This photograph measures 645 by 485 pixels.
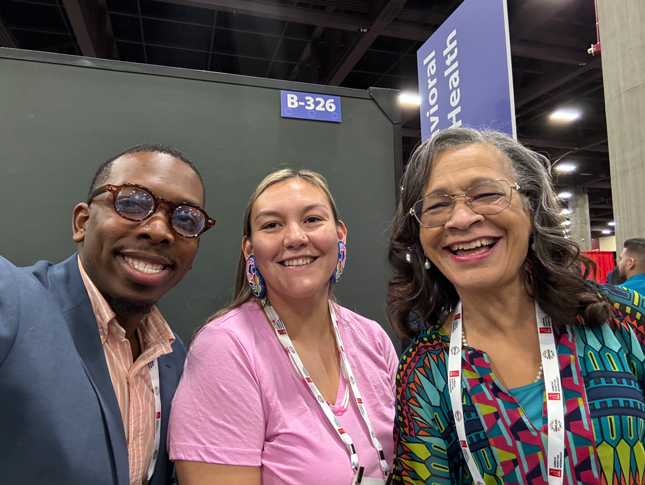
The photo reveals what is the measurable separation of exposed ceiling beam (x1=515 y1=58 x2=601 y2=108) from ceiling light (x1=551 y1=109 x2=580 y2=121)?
1.41 metres

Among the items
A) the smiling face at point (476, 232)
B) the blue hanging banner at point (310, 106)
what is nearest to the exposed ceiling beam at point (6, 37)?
the blue hanging banner at point (310, 106)

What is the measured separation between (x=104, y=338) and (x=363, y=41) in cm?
666

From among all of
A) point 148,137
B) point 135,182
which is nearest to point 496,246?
point 135,182

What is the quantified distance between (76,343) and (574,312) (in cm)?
140

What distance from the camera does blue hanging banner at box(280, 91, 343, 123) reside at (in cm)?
224

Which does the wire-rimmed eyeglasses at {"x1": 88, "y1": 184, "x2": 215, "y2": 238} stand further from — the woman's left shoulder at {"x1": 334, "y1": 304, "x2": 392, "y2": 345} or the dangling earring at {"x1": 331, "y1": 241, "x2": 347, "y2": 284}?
the woman's left shoulder at {"x1": 334, "y1": 304, "x2": 392, "y2": 345}

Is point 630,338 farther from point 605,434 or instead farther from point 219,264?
point 219,264

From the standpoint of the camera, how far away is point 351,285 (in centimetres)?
231

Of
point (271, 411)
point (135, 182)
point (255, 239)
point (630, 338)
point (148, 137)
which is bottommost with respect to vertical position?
point (271, 411)

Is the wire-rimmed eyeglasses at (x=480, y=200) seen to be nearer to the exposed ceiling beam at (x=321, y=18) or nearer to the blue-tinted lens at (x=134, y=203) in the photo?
the blue-tinted lens at (x=134, y=203)

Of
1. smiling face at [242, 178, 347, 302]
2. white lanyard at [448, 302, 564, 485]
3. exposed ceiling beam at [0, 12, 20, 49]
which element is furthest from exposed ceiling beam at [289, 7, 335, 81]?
white lanyard at [448, 302, 564, 485]

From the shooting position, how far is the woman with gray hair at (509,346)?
1132 mm

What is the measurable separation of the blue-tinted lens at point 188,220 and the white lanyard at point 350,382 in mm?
388

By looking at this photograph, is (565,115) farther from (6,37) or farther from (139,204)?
(139,204)
